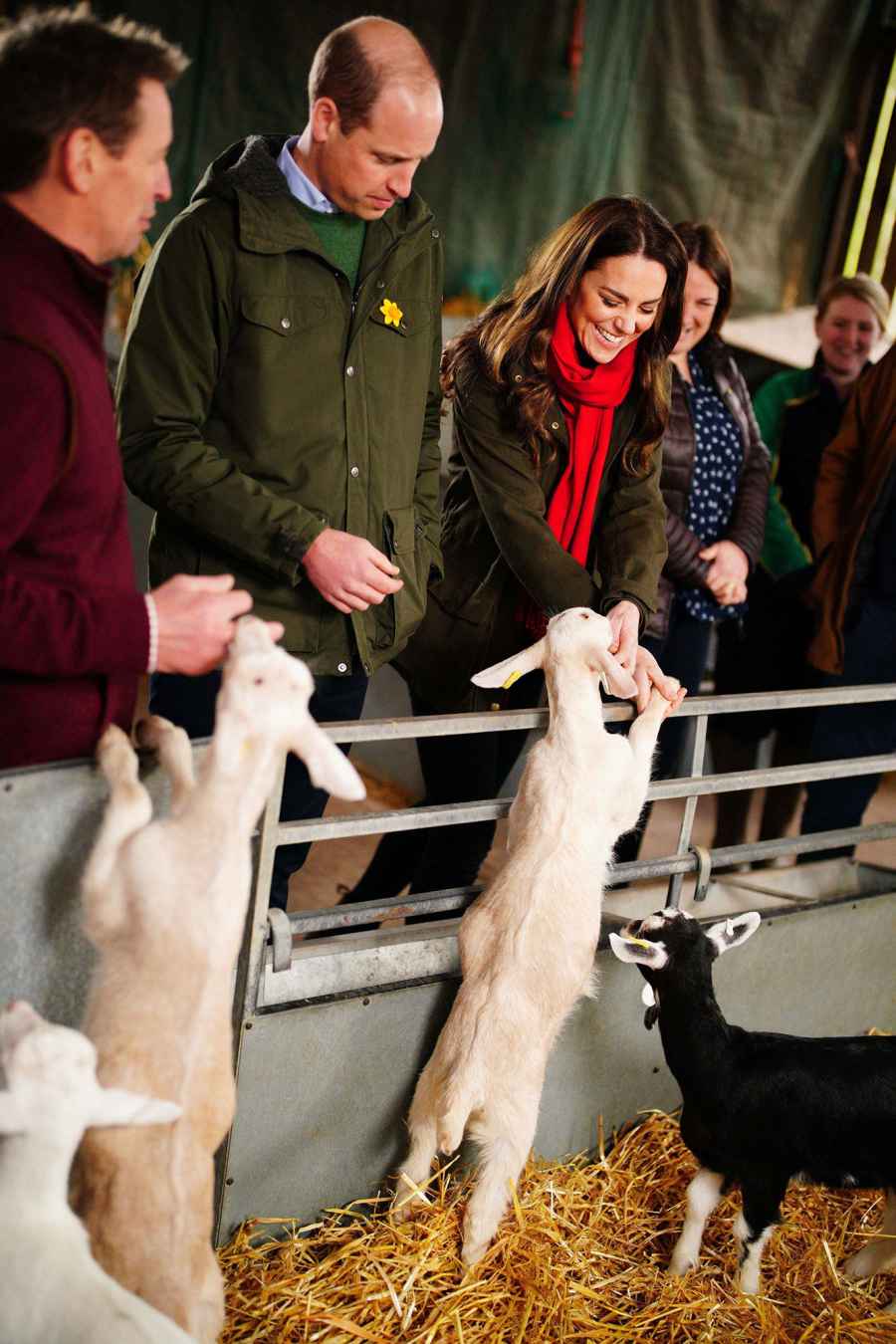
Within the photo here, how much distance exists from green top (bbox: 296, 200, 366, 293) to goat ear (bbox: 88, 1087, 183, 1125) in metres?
1.25

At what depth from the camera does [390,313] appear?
214 centimetres

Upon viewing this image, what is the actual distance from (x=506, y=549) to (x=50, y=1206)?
142cm

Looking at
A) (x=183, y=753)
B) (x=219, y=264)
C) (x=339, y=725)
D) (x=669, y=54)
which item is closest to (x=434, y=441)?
(x=219, y=264)

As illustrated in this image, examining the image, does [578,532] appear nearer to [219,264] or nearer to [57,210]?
[219,264]

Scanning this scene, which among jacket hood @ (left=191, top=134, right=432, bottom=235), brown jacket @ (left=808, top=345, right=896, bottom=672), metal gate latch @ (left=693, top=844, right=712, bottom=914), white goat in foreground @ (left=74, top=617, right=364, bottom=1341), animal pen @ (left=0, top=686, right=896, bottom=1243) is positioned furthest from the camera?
brown jacket @ (left=808, top=345, right=896, bottom=672)

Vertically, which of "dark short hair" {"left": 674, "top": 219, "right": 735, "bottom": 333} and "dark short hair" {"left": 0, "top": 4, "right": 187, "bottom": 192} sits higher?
"dark short hair" {"left": 674, "top": 219, "right": 735, "bottom": 333}

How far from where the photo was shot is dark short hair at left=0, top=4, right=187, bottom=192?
4.41 ft

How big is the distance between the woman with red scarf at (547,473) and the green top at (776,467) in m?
1.23

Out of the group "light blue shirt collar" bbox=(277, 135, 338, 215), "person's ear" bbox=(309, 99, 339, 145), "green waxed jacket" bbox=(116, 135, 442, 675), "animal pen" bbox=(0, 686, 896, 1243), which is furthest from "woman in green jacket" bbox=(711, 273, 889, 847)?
"person's ear" bbox=(309, 99, 339, 145)

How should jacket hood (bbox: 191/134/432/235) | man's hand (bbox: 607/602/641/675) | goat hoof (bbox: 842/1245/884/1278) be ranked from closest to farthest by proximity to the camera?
1. jacket hood (bbox: 191/134/432/235)
2. man's hand (bbox: 607/602/641/675)
3. goat hoof (bbox: 842/1245/884/1278)

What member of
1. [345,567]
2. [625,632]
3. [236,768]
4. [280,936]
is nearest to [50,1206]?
[236,768]

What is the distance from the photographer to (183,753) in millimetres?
1564

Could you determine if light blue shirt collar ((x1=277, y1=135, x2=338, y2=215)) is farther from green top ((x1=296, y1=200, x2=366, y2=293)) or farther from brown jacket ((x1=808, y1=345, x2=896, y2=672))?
brown jacket ((x1=808, y1=345, x2=896, y2=672))

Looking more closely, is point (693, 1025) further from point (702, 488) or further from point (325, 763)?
point (702, 488)
